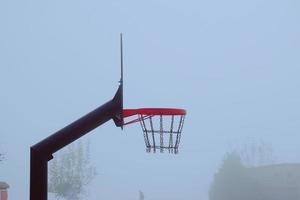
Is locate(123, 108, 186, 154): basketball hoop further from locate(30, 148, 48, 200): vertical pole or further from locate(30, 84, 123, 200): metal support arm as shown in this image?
locate(30, 148, 48, 200): vertical pole

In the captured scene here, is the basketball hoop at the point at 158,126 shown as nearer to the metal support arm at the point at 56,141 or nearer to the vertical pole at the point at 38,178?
the metal support arm at the point at 56,141

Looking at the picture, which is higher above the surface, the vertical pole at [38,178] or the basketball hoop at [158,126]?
the basketball hoop at [158,126]

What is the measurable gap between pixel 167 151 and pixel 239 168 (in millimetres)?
20589

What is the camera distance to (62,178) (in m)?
21.0

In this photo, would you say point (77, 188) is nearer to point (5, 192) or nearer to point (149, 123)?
point (5, 192)

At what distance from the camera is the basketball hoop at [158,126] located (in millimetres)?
3934

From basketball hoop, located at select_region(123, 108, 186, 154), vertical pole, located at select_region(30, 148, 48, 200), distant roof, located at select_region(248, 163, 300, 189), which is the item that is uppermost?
basketball hoop, located at select_region(123, 108, 186, 154)

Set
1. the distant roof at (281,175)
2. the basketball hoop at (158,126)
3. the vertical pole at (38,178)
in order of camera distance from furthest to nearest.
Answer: the distant roof at (281,175), the basketball hoop at (158,126), the vertical pole at (38,178)

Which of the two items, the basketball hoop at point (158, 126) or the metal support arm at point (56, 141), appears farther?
the basketball hoop at point (158, 126)

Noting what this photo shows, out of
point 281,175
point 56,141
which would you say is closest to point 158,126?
point 56,141

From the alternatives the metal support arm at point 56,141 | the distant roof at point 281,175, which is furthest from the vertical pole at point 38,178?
the distant roof at point 281,175

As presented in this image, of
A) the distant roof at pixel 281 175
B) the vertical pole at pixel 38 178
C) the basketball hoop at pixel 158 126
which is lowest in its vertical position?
the distant roof at pixel 281 175

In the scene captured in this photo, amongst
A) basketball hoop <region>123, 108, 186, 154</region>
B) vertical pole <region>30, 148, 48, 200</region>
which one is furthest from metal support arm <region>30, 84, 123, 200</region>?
basketball hoop <region>123, 108, 186, 154</region>

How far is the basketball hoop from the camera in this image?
12.9 ft
